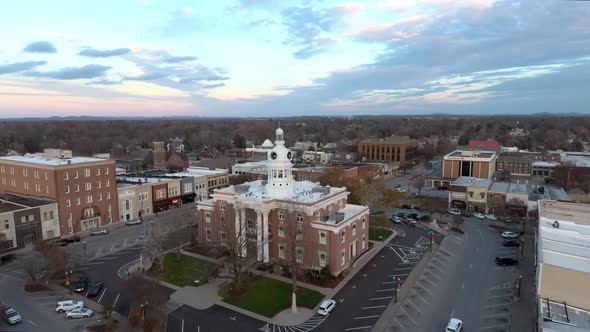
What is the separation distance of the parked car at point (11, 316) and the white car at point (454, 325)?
34.2 meters

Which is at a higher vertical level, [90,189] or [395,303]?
[90,189]

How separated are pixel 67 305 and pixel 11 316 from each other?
3929mm

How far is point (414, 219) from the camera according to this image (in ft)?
206

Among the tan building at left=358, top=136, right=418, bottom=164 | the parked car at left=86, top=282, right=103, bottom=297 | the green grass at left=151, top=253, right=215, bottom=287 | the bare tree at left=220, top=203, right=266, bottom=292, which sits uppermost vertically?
the tan building at left=358, top=136, right=418, bottom=164

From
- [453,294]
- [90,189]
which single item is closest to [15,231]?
[90,189]

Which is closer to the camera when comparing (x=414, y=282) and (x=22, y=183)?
(x=414, y=282)

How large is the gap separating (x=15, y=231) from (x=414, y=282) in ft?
158

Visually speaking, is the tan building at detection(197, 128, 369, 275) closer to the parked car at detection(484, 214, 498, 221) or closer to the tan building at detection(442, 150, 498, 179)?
the parked car at detection(484, 214, 498, 221)

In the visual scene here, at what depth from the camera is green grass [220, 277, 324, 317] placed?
112ft

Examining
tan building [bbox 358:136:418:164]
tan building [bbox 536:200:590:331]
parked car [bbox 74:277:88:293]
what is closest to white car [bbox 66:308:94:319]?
parked car [bbox 74:277:88:293]

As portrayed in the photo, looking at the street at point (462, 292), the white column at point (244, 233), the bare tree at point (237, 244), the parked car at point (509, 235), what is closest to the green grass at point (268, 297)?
the bare tree at point (237, 244)

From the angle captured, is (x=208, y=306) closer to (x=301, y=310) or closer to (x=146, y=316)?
(x=146, y=316)

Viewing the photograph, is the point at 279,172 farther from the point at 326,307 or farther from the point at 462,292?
the point at 462,292

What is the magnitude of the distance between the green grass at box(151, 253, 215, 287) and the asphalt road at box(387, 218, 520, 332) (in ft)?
66.1
